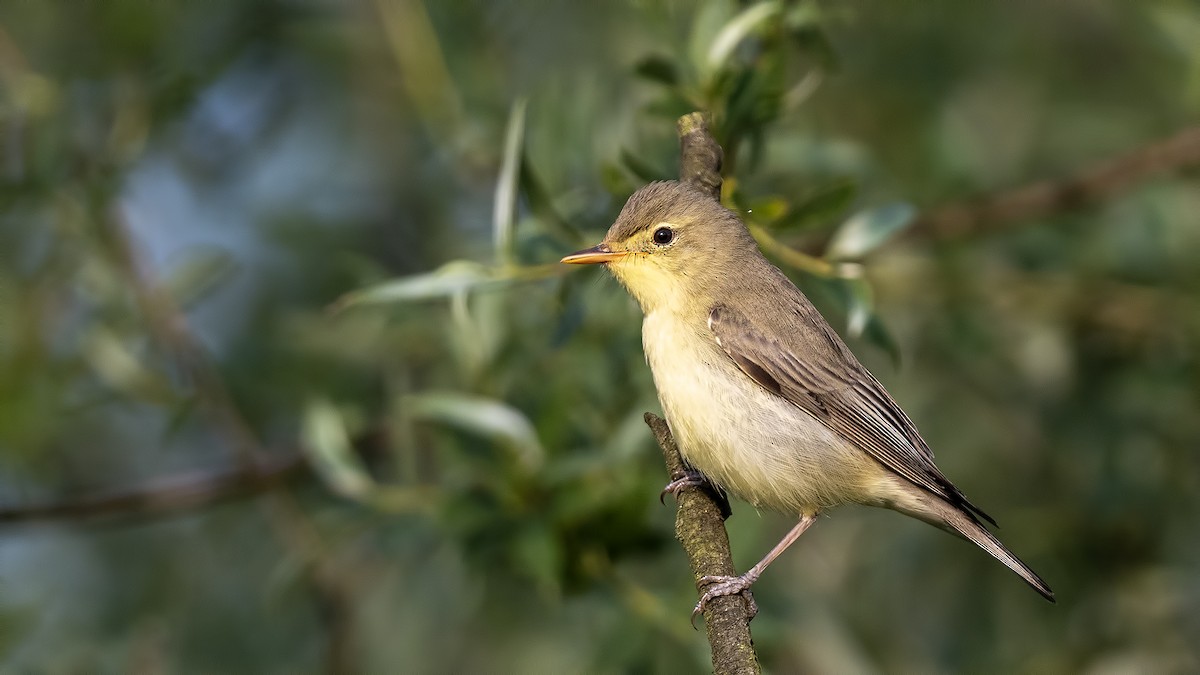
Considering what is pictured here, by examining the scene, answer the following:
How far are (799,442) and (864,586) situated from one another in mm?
2332

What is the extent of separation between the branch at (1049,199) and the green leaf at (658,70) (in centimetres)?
168

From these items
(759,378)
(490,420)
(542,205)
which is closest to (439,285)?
(542,205)

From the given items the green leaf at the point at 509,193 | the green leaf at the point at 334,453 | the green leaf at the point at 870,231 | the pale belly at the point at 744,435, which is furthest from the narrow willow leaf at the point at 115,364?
the green leaf at the point at 870,231

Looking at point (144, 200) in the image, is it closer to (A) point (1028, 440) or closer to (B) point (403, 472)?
(B) point (403, 472)

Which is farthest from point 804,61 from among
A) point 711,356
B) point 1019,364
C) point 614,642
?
point 614,642

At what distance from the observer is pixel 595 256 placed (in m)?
4.14

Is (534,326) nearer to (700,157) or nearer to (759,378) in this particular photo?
(759,378)

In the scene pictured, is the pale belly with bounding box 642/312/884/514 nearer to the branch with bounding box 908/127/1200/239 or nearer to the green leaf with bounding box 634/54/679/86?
the green leaf with bounding box 634/54/679/86

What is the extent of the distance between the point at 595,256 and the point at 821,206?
756 millimetres

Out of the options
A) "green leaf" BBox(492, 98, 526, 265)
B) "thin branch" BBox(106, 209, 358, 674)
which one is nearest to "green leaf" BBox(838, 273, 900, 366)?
"green leaf" BBox(492, 98, 526, 265)

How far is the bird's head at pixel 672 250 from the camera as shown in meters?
4.21

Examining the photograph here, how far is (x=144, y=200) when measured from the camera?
6.86 m

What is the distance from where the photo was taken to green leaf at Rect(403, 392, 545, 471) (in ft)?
14.6

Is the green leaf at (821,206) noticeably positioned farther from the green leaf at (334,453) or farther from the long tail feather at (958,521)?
the green leaf at (334,453)
